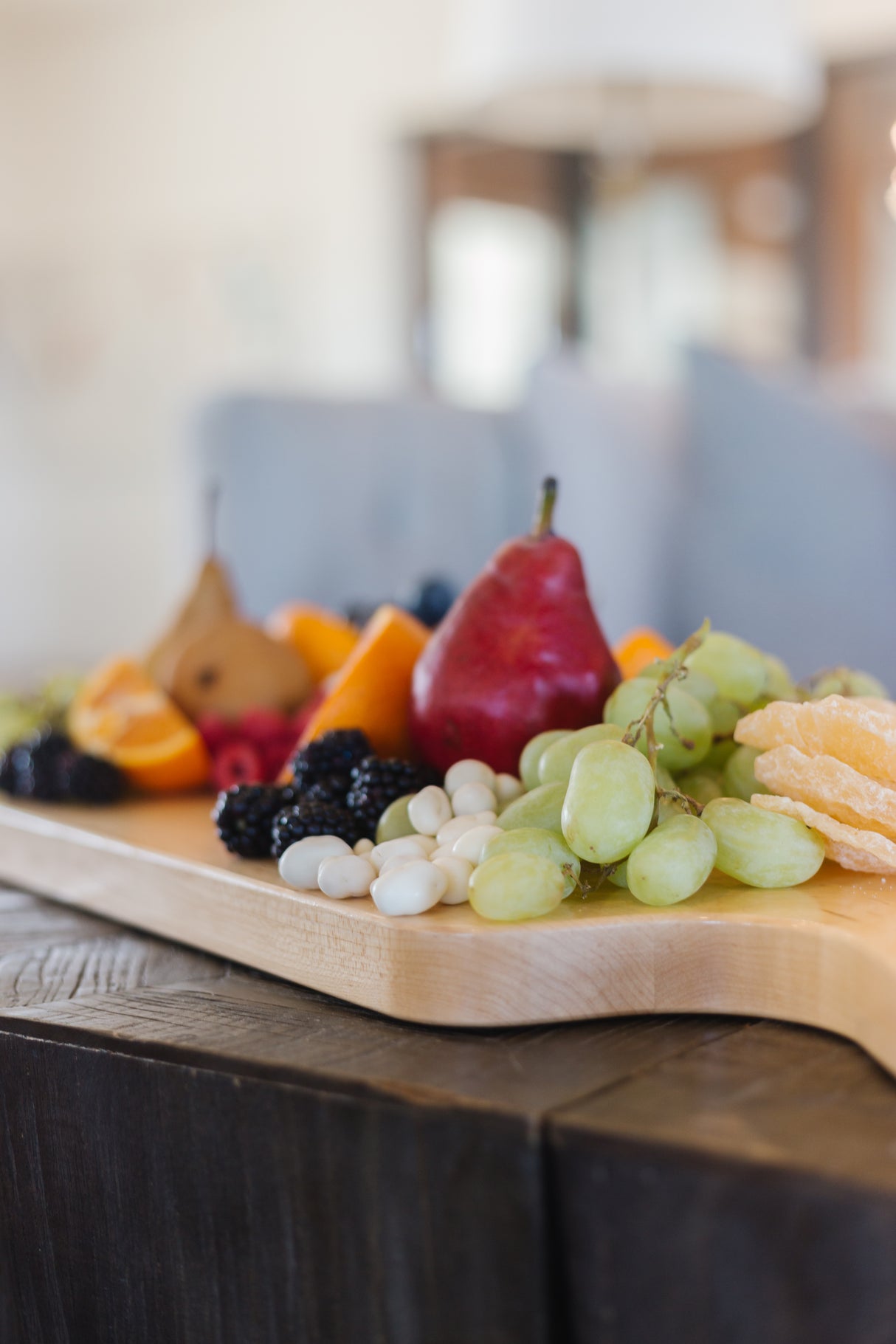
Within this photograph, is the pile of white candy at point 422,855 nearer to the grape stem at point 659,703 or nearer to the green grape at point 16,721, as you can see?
the grape stem at point 659,703

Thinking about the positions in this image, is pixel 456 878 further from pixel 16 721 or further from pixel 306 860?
pixel 16 721

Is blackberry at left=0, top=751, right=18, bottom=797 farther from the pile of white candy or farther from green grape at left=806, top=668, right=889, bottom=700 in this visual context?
green grape at left=806, top=668, right=889, bottom=700

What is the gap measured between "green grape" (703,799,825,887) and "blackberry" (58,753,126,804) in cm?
48

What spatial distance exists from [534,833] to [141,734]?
0.47 m

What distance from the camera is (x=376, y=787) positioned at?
26.9 inches

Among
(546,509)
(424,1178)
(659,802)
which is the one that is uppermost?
(546,509)

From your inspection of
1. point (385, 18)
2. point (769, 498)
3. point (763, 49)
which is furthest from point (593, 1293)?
point (385, 18)

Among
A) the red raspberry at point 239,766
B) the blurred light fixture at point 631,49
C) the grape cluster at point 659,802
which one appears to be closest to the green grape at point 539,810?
the grape cluster at point 659,802

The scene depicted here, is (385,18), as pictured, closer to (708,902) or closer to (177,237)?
(177,237)

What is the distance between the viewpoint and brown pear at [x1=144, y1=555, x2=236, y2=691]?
3.60ft

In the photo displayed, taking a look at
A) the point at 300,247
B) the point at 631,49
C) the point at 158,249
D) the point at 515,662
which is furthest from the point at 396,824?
the point at 158,249

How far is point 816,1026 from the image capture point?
21.8 inches

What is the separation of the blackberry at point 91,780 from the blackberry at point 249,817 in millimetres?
228

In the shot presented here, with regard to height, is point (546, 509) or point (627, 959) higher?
point (546, 509)
